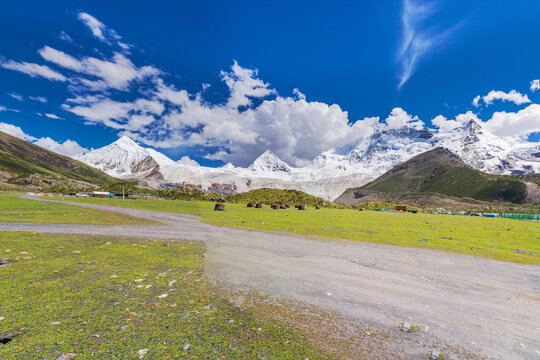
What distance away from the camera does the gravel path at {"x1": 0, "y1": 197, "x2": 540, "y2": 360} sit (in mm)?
6141

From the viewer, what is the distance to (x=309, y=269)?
11484 millimetres

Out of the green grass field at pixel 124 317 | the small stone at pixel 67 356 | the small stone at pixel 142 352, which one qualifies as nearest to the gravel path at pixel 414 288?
the green grass field at pixel 124 317

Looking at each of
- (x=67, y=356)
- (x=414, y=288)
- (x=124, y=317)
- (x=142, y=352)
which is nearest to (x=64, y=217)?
(x=124, y=317)

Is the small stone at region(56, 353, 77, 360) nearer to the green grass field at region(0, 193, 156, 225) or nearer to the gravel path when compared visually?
the gravel path

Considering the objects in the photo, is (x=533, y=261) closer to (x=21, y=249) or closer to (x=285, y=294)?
(x=285, y=294)

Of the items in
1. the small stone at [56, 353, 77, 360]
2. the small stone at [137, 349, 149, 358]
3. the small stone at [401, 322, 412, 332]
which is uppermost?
the small stone at [56, 353, 77, 360]

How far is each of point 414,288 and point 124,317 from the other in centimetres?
1031

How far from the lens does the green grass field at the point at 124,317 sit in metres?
4.74

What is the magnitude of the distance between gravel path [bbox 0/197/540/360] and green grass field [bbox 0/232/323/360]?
2055 mm

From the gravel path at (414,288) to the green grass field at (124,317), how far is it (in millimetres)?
2055

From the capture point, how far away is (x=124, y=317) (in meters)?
5.95

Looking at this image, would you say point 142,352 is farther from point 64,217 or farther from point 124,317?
point 64,217

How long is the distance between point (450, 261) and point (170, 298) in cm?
1613

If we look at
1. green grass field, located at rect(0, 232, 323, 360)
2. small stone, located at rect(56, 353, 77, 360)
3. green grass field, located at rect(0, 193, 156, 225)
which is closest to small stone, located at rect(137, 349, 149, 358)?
green grass field, located at rect(0, 232, 323, 360)
